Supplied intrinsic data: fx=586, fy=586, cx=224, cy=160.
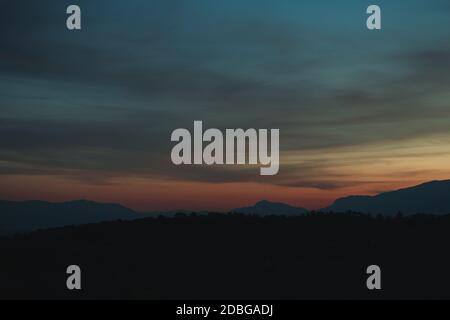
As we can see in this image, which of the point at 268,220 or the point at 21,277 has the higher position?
the point at 268,220

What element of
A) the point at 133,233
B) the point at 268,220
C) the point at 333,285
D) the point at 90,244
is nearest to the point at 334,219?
the point at 268,220

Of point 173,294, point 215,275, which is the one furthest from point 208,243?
point 173,294

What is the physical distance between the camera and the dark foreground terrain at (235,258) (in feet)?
77.3

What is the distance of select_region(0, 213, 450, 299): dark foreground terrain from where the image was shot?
2356 cm

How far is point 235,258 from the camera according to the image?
27219 millimetres

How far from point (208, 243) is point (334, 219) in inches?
293

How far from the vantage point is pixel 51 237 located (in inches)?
1319

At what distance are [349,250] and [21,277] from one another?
49.5 ft

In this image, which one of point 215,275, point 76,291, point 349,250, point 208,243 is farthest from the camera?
point 208,243

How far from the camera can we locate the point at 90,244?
3042cm

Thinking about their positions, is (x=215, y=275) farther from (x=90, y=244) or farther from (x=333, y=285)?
(x=90, y=244)

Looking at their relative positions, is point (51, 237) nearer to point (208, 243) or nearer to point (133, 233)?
point (133, 233)
